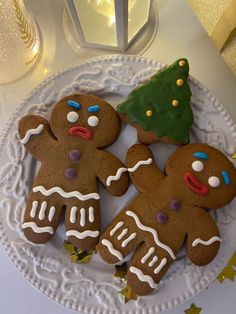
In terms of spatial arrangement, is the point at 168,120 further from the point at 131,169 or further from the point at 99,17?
the point at 99,17

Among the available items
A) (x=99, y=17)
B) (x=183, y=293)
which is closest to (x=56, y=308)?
(x=183, y=293)

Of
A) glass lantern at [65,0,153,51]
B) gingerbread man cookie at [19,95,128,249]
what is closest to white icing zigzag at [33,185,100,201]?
gingerbread man cookie at [19,95,128,249]

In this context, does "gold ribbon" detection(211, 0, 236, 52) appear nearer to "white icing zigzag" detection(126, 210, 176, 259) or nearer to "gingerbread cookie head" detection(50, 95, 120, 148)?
"gingerbread cookie head" detection(50, 95, 120, 148)

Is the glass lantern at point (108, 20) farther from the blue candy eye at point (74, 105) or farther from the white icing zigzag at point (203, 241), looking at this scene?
the white icing zigzag at point (203, 241)

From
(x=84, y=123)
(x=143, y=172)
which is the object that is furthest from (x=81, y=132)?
(x=143, y=172)

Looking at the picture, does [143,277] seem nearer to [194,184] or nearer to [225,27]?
[194,184]
